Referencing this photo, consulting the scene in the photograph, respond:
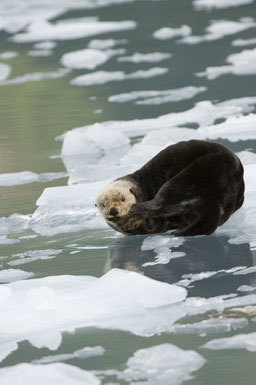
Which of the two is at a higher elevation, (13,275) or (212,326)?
(212,326)

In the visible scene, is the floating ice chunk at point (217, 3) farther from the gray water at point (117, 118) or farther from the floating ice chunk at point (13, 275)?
the floating ice chunk at point (13, 275)

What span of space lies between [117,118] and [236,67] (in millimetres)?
2060

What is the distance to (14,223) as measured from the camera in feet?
A: 14.3

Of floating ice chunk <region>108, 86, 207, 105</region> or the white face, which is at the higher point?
the white face

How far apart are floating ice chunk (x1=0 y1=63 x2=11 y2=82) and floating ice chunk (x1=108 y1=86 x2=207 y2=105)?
1.85 m

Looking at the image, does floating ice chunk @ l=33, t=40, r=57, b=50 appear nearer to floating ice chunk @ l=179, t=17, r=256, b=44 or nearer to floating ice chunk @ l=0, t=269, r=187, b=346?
floating ice chunk @ l=179, t=17, r=256, b=44

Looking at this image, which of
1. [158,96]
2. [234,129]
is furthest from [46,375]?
[158,96]

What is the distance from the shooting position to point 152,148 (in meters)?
5.69

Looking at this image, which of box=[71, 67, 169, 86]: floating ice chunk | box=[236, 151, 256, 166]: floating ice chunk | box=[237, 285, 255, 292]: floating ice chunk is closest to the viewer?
box=[237, 285, 255, 292]: floating ice chunk

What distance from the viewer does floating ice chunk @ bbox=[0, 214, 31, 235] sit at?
14.1ft

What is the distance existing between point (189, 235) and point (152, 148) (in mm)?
1909

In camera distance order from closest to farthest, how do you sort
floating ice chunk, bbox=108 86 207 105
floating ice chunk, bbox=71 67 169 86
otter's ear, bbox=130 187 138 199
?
1. otter's ear, bbox=130 187 138 199
2. floating ice chunk, bbox=108 86 207 105
3. floating ice chunk, bbox=71 67 169 86

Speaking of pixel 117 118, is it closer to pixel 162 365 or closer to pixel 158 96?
pixel 158 96

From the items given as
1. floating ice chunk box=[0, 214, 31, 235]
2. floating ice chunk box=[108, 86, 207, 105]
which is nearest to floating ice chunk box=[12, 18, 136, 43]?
floating ice chunk box=[108, 86, 207, 105]
